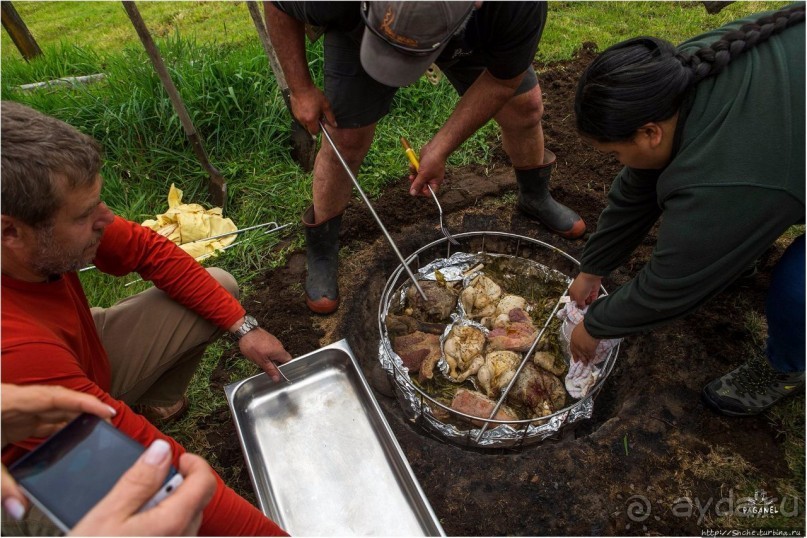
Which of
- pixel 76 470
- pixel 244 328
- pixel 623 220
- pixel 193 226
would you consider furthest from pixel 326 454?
pixel 193 226

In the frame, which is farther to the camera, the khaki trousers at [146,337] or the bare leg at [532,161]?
the bare leg at [532,161]

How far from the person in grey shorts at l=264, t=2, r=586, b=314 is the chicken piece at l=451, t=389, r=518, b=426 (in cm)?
100

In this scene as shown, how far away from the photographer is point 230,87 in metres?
4.05

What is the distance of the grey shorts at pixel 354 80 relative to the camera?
254cm

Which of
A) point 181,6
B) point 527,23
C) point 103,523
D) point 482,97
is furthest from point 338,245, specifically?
point 181,6

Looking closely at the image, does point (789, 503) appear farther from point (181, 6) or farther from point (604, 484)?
point (181, 6)

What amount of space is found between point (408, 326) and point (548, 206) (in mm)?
1252

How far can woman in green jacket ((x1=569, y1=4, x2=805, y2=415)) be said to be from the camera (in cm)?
155

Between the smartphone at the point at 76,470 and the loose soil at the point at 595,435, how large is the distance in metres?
1.38

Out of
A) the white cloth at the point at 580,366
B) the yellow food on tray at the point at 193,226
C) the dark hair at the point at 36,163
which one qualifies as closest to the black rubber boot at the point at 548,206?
the white cloth at the point at 580,366

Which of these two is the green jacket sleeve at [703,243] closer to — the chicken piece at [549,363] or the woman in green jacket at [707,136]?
the woman in green jacket at [707,136]

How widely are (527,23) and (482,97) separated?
1.31 ft

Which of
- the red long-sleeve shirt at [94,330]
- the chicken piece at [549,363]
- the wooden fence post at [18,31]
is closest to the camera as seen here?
the red long-sleeve shirt at [94,330]

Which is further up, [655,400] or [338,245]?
[338,245]
